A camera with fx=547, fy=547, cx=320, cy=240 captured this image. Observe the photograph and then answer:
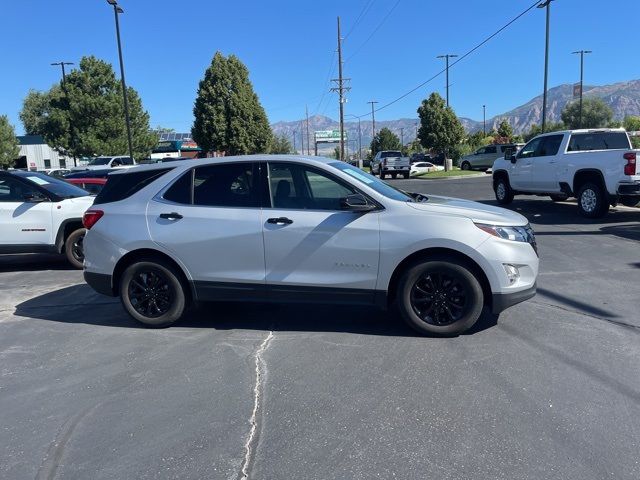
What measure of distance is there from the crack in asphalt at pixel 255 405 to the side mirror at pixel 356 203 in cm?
149

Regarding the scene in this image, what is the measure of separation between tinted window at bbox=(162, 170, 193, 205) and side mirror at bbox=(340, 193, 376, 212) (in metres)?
1.61

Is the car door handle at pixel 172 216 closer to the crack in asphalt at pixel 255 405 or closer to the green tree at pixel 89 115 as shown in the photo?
the crack in asphalt at pixel 255 405

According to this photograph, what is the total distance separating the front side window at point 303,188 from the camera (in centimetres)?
520

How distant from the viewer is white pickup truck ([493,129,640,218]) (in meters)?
11.3

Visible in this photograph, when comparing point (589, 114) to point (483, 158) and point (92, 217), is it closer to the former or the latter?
point (483, 158)

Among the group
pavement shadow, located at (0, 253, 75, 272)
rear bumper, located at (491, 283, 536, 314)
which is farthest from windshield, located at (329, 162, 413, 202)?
pavement shadow, located at (0, 253, 75, 272)

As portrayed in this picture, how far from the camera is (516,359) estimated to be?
4.54 m

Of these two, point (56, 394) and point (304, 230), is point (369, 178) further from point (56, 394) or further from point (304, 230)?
point (56, 394)

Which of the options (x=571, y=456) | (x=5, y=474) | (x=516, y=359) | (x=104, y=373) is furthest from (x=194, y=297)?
(x=571, y=456)

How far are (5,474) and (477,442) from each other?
9.06ft

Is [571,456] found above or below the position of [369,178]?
below

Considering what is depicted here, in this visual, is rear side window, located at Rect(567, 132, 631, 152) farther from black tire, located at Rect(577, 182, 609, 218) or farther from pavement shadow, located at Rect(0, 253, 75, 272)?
pavement shadow, located at Rect(0, 253, 75, 272)

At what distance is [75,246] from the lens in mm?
8758

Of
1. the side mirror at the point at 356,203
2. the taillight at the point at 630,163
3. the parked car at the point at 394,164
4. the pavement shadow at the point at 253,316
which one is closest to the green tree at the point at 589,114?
the parked car at the point at 394,164
